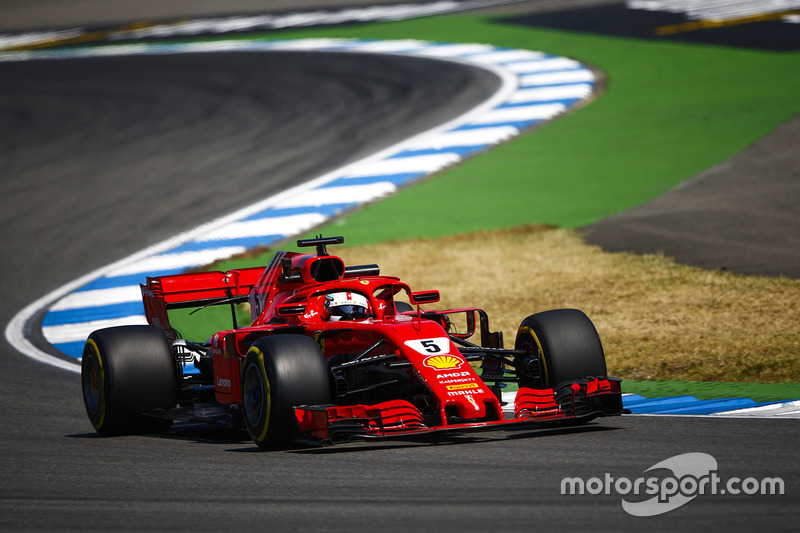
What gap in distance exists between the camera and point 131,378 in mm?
9016

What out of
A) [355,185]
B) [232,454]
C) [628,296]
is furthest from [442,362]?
[355,185]

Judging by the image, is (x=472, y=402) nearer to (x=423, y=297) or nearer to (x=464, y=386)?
(x=464, y=386)

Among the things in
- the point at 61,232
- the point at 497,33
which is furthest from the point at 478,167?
the point at 497,33

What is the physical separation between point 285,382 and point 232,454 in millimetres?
682

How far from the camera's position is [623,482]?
6254 millimetres

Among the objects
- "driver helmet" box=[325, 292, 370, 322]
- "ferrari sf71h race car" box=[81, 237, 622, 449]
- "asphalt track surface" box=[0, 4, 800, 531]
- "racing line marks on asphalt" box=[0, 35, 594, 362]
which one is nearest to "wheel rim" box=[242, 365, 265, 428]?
"ferrari sf71h race car" box=[81, 237, 622, 449]

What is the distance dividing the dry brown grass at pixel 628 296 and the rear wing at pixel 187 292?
2945 mm

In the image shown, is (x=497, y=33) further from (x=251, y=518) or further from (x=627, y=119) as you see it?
(x=251, y=518)

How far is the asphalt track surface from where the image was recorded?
233 inches

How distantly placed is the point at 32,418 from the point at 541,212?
368 inches

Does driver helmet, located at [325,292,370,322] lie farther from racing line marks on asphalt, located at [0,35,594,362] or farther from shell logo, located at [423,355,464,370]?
racing line marks on asphalt, located at [0,35,594,362]

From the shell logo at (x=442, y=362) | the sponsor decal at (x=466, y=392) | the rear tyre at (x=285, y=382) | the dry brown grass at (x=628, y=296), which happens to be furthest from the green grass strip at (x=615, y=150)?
the sponsor decal at (x=466, y=392)

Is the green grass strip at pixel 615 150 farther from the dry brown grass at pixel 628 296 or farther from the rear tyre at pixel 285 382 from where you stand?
the rear tyre at pixel 285 382

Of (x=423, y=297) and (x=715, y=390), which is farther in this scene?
(x=715, y=390)
